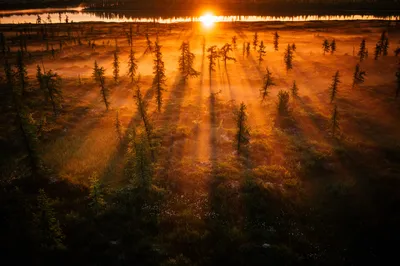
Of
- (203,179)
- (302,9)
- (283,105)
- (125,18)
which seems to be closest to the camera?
(203,179)

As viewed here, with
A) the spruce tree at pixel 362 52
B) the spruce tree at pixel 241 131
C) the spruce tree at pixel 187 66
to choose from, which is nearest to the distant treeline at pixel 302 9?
the spruce tree at pixel 362 52

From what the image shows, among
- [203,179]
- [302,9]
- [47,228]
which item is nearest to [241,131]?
[203,179]

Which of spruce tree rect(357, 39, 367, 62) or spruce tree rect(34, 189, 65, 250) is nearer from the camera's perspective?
spruce tree rect(34, 189, 65, 250)

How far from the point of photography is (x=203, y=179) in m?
29.6

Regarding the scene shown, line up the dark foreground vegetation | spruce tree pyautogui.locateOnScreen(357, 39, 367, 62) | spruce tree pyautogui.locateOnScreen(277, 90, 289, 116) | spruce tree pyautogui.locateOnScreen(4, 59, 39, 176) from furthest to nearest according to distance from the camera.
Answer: spruce tree pyautogui.locateOnScreen(357, 39, 367, 62) < spruce tree pyautogui.locateOnScreen(277, 90, 289, 116) < spruce tree pyautogui.locateOnScreen(4, 59, 39, 176) < the dark foreground vegetation

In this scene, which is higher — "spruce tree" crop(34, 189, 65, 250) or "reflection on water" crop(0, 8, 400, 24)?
"reflection on water" crop(0, 8, 400, 24)

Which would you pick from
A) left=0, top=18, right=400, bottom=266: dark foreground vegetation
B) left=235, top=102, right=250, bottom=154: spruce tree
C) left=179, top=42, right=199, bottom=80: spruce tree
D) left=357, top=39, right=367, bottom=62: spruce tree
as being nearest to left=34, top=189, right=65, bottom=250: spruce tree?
left=0, top=18, right=400, bottom=266: dark foreground vegetation

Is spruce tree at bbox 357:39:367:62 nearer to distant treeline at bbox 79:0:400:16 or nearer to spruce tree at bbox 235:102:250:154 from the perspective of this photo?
spruce tree at bbox 235:102:250:154

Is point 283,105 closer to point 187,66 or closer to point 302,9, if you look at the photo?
point 187,66

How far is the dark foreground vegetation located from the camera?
70.6ft

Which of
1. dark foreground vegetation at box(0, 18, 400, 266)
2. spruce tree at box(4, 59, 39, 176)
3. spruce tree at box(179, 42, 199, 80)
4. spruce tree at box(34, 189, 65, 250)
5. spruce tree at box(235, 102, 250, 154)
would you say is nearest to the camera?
spruce tree at box(34, 189, 65, 250)

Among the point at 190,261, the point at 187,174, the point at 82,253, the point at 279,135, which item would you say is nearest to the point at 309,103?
the point at 279,135

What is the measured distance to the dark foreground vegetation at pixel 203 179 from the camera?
70.6ft

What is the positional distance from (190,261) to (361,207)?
53.1 feet
